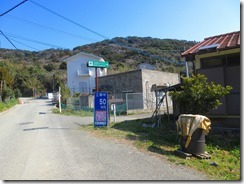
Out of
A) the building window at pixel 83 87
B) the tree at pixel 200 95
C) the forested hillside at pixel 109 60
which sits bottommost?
the tree at pixel 200 95

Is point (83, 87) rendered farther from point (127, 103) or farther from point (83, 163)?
point (83, 163)

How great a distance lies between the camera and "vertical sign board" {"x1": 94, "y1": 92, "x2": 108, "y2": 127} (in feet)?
46.9

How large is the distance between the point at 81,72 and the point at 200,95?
1802 inches

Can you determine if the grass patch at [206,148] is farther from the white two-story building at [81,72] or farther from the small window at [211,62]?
the white two-story building at [81,72]

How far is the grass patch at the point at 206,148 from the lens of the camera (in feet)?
21.3

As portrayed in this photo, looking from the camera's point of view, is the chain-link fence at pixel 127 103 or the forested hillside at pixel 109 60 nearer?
the chain-link fence at pixel 127 103

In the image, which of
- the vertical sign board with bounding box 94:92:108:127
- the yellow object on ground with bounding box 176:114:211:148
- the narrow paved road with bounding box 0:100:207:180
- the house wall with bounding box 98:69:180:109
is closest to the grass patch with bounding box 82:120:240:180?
the narrow paved road with bounding box 0:100:207:180

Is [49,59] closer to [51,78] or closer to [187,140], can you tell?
[51,78]

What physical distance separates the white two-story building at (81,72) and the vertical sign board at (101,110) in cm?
3781

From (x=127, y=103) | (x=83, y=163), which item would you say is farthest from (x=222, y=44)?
(x=127, y=103)

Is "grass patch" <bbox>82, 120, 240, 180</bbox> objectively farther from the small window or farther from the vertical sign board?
the small window

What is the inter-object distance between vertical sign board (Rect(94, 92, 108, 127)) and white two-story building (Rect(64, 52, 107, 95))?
37.8 meters

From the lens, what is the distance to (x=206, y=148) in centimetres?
877

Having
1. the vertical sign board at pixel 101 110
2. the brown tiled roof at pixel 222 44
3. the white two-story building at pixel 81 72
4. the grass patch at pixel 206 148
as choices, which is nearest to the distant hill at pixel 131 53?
the white two-story building at pixel 81 72
